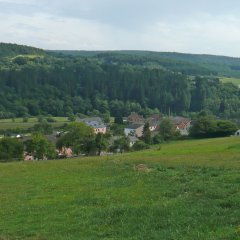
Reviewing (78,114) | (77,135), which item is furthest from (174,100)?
(77,135)

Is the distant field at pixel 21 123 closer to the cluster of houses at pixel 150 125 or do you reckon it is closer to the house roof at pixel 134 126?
→ the house roof at pixel 134 126

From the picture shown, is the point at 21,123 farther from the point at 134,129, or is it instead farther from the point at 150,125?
the point at 150,125

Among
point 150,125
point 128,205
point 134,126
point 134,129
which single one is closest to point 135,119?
point 134,126

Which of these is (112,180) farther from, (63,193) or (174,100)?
(174,100)

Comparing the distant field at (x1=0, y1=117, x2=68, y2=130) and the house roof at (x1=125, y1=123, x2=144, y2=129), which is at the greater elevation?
the house roof at (x1=125, y1=123, x2=144, y2=129)

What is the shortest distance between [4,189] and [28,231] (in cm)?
1121

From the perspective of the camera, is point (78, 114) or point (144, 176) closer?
point (144, 176)

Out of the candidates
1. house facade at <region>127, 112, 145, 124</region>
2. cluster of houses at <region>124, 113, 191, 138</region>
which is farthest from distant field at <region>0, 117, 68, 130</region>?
house facade at <region>127, 112, 145, 124</region>

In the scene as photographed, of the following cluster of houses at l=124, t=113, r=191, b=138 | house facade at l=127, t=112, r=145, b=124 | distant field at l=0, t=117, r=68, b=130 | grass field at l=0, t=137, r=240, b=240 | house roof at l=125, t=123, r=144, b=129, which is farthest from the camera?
house facade at l=127, t=112, r=145, b=124

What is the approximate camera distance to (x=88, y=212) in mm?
17094

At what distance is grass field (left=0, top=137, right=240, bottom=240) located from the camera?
1368 centimetres

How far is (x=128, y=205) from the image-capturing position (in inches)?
690

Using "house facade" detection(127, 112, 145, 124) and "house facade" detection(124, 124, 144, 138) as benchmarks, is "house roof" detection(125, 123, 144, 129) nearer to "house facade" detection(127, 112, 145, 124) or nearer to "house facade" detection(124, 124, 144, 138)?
"house facade" detection(124, 124, 144, 138)

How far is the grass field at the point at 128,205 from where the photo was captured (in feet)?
44.9
